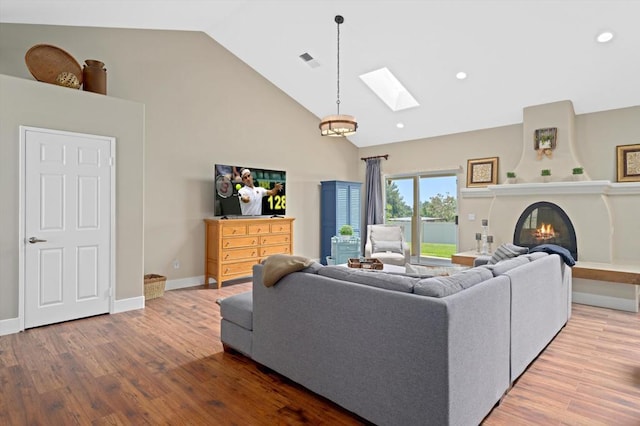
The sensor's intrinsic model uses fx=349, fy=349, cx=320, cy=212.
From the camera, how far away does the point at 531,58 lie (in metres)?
4.61

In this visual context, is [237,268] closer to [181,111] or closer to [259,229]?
[259,229]

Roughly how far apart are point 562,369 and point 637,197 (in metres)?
3.51

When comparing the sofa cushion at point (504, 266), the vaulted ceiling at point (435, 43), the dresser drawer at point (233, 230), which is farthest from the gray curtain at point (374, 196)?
the sofa cushion at point (504, 266)

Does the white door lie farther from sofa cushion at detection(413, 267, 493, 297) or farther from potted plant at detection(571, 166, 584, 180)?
potted plant at detection(571, 166, 584, 180)

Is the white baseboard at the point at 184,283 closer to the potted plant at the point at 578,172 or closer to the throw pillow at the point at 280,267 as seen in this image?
the throw pillow at the point at 280,267

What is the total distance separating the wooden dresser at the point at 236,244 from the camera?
5195 millimetres

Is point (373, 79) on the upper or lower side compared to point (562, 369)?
upper

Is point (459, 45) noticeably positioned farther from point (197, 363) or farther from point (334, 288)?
point (197, 363)

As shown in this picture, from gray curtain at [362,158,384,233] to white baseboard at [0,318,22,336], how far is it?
5995 mm

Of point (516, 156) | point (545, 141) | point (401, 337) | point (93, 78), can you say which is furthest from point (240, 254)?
point (545, 141)

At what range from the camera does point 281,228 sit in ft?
19.6

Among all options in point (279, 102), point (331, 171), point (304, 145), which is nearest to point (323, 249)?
point (331, 171)

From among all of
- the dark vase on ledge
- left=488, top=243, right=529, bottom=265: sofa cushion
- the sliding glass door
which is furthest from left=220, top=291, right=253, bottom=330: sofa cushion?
the sliding glass door

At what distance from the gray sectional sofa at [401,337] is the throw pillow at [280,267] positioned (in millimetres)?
51
